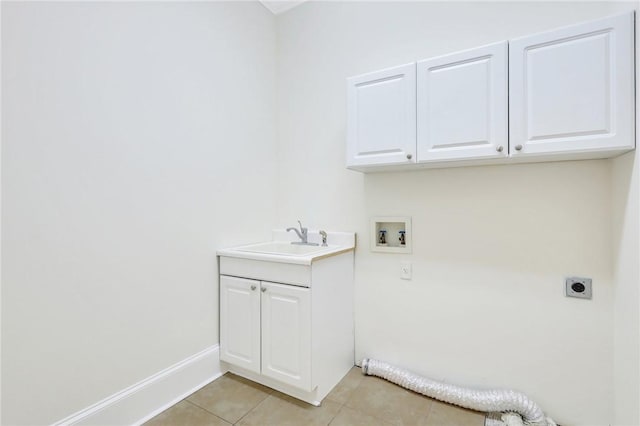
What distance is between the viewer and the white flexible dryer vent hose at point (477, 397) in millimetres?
1551

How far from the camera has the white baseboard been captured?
4.67 ft

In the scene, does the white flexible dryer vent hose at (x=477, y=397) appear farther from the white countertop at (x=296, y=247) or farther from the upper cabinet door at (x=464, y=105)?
the upper cabinet door at (x=464, y=105)

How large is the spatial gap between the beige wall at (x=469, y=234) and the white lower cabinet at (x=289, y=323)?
28 centimetres

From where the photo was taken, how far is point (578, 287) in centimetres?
155

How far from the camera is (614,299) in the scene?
1.47 meters

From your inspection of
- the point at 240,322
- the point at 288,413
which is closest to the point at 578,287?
the point at 288,413

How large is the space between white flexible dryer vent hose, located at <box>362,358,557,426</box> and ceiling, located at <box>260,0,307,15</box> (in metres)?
2.90

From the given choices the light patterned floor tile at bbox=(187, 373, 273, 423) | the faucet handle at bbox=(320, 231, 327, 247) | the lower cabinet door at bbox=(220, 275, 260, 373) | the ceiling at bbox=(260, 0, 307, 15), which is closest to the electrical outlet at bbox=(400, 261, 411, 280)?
the faucet handle at bbox=(320, 231, 327, 247)

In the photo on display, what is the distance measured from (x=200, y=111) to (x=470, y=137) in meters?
1.65

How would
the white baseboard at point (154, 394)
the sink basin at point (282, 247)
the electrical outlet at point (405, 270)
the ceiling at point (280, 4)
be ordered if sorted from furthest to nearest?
the ceiling at point (280, 4), the sink basin at point (282, 247), the electrical outlet at point (405, 270), the white baseboard at point (154, 394)

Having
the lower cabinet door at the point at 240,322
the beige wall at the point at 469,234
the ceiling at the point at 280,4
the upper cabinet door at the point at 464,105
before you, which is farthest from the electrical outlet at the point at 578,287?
the ceiling at the point at 280,4

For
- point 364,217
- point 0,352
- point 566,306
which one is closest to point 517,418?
point 566,306

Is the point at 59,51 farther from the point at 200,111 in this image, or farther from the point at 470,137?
the point at 470,137

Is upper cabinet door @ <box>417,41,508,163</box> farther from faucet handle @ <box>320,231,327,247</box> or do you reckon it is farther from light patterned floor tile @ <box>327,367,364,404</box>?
light patterned floor tile @ <box>327,367,364,404</box>
